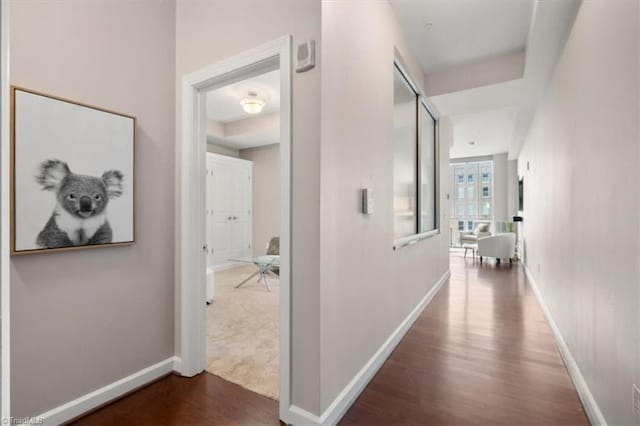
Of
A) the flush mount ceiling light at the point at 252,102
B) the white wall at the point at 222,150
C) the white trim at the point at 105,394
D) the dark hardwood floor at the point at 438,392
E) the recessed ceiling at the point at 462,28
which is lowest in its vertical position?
the dark hardwood floor at the point at 438,392

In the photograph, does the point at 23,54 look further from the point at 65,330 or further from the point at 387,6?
the point at 387,6

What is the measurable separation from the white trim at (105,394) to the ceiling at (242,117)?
3204 mm

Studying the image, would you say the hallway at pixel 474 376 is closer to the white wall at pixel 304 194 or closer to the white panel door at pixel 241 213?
the white wall at pixel 304 194

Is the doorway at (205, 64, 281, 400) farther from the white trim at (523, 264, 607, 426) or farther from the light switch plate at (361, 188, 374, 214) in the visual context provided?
the white trim at (523, 264, 607, 426)

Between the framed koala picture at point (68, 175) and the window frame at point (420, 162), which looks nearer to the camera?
the framed koala picture at point (68, 175)

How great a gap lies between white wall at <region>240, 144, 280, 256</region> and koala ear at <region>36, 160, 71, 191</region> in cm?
483

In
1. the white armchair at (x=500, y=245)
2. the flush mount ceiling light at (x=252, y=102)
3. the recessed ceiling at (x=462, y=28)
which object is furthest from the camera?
the white armchair at (x=500, y=245)

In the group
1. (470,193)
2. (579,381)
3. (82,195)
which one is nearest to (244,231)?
(82,195)

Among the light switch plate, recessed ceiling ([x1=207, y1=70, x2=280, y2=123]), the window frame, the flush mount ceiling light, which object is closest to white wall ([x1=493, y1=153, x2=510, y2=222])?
the window frame

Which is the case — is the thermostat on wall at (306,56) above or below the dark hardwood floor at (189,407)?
above

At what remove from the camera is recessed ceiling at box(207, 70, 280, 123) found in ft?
12.7

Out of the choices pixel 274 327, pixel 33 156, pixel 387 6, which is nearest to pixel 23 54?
pixel 33 156

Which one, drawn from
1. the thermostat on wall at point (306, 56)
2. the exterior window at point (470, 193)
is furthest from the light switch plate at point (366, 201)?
the exterior window at point (470, 193)

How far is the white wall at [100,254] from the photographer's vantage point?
5.00 ft
